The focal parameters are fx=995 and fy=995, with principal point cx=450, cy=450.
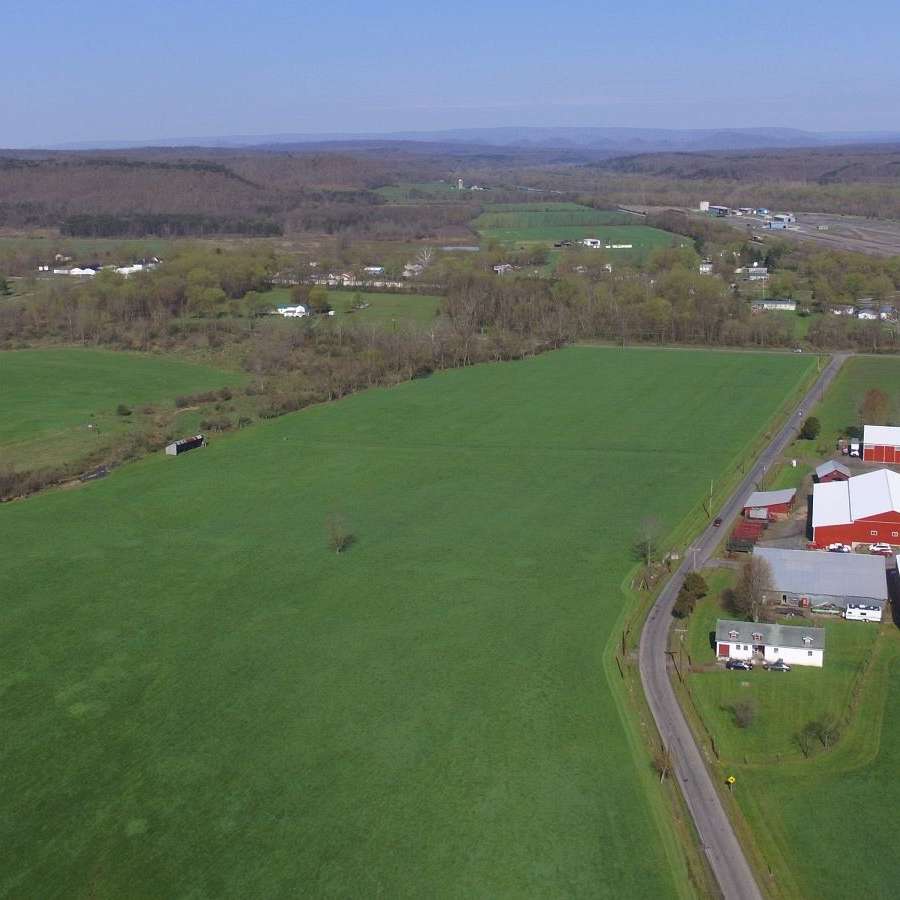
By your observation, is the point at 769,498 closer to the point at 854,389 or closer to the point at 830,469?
the point at 830,469

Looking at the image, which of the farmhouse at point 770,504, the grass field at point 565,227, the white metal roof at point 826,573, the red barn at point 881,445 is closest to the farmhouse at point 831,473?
the farmhouse at point 770,504

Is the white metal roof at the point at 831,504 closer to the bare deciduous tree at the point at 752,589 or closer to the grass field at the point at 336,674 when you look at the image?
the grass field at the point at 336,674

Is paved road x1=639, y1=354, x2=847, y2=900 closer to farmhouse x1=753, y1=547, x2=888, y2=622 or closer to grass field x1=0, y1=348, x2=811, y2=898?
grass field x1=0, y1=348, x2=811, y2=898

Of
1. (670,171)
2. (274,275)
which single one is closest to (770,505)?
(274,275)

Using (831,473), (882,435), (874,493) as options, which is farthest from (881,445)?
(874,493)

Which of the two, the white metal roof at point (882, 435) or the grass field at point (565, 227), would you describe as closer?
the white metal roof at point (882, 435)

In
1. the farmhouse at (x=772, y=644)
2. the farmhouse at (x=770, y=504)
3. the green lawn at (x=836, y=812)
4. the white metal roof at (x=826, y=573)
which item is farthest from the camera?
the farmhouse at (x=770, y=504)
